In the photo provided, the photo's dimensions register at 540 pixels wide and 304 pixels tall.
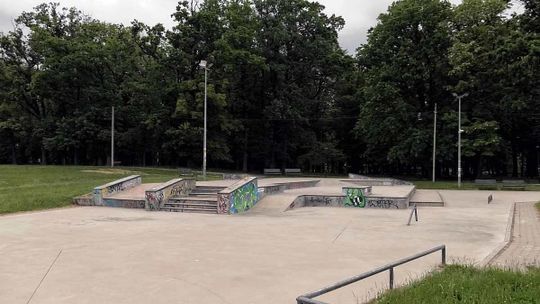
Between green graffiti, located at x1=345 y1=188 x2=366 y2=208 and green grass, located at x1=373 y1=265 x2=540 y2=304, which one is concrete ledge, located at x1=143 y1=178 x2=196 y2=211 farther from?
green grass, located at x1=373 y1=265 x2=540 y2=304

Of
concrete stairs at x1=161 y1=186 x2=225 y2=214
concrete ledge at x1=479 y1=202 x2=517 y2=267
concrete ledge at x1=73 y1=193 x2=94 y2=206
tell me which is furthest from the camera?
concrete ledge at x1=73 y1=193 x2=94 y2=206

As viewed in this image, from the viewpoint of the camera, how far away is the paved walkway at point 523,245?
9.06 meters

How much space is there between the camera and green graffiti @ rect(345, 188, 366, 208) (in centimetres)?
2159

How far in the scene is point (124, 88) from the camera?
52562 millimetres

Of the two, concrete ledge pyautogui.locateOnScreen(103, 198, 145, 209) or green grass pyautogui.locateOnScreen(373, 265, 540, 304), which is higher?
green grass pyautogui.locateOnScreen(373, 265, 540, 304)

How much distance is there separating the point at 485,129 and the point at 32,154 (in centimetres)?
5751

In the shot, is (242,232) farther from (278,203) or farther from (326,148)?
(326,148)

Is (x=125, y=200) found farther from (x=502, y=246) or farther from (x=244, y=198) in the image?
(x=502, y=246)

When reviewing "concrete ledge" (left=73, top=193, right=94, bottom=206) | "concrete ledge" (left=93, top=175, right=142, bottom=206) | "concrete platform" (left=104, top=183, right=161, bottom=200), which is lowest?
"concrete ledge" (left=73, top=193, right=94, bottom=206)

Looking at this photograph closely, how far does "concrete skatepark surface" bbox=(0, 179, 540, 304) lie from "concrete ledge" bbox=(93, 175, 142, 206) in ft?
6.75

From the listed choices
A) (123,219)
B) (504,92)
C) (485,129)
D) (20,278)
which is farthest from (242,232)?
(504,92)

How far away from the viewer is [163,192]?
20.2 meters

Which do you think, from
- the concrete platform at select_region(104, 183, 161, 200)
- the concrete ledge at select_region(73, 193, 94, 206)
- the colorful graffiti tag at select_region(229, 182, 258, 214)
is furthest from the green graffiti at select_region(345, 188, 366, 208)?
the concrete ledge at select_region(73, 193, 94, 206)

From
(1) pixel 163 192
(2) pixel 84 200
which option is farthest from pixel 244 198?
(2) pixel 84 200
